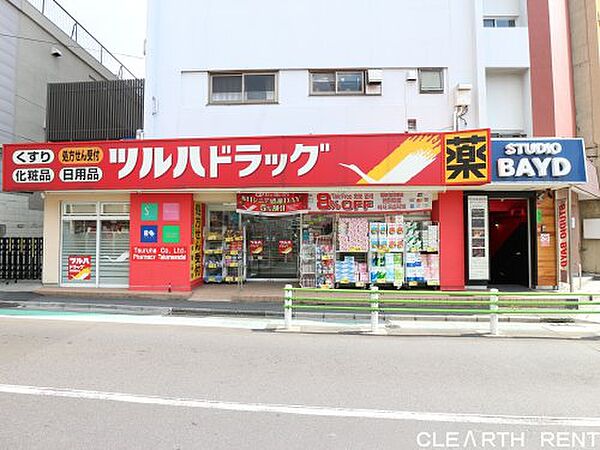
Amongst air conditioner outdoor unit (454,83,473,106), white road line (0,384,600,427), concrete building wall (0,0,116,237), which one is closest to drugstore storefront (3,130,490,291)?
air conditioner outdoor unit (454,83,473,106)

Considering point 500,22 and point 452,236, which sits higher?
point 500,22

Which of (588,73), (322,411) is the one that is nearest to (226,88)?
(322,411)

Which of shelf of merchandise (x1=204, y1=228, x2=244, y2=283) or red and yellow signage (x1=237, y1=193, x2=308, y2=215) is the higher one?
red and yellow signage (x1=237, y1=193, x2=308, y2=215)

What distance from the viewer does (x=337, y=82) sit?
13.6 m

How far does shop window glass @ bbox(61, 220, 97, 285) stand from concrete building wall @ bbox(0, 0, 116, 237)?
493 centimetres

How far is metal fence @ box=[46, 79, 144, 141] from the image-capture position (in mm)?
15781

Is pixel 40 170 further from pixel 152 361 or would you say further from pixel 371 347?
pixel 371 347

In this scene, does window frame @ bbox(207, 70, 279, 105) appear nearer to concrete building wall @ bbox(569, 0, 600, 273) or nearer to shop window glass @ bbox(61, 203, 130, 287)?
shop window glass @ bbox(61, 203, 130, 287)

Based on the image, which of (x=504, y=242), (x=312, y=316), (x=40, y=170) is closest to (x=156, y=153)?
(x=40, y=170)

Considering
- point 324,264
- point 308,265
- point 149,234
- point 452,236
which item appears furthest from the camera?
point 308,265

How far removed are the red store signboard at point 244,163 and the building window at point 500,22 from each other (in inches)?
239

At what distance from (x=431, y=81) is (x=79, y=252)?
12374 mm

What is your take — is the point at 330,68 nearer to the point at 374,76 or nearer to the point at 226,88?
the point at 374,76

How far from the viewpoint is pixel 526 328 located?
8930mm
